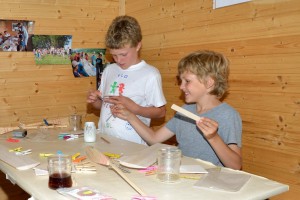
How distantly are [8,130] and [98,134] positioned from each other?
2.20 feet

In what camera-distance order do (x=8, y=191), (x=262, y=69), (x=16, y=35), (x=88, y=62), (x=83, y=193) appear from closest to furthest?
(x=83, y=193) < (x=262, y=69) < (x=16, y=35) < (x=8, y=191) < (x=88, y=62)

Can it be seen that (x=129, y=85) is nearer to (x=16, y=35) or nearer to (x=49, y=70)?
(x=49, y=70)

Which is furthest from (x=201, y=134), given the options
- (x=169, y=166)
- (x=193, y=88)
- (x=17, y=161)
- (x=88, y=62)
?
(x=88, y=62)

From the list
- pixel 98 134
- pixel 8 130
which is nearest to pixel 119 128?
pixel 98 134

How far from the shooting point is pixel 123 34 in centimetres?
238

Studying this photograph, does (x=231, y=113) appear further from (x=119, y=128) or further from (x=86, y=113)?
(x=86, y=113)

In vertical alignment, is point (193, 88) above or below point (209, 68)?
below

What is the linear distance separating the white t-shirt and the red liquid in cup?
110cm

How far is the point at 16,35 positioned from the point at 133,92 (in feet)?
3.50

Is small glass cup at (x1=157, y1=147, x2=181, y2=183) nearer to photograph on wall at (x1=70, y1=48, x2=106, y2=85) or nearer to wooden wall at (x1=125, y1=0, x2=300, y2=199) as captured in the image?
wooden wall at (x1=125, y1=0, x2=300, y2=199)

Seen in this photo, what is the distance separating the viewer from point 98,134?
233cm

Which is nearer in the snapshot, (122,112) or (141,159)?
(141,159)

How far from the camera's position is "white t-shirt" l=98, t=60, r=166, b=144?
2.43 meters

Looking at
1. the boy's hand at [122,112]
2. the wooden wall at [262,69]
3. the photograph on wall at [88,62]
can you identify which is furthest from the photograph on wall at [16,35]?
the wooden wall at [262,69]
